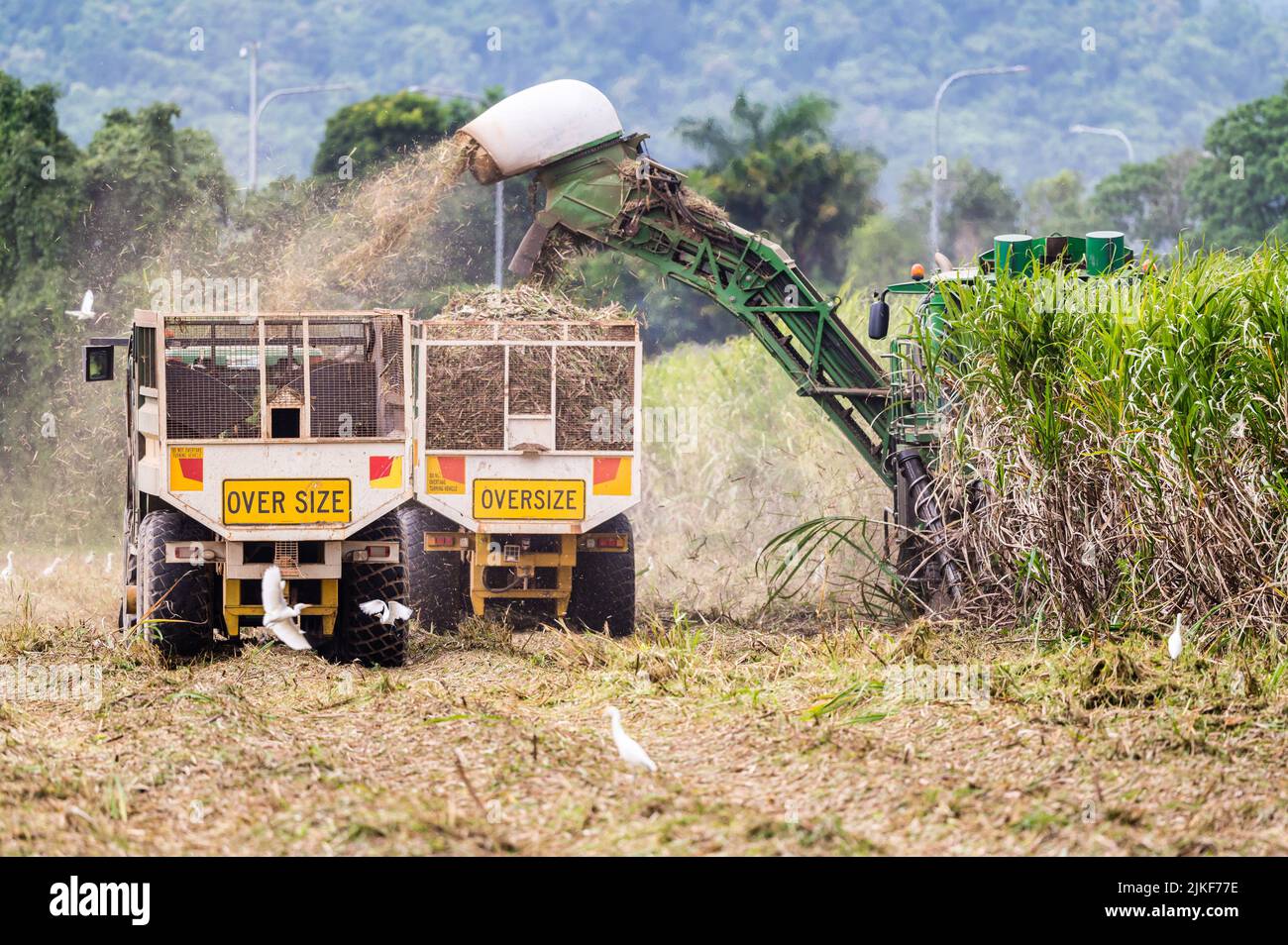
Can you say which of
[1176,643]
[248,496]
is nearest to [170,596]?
[248,496]

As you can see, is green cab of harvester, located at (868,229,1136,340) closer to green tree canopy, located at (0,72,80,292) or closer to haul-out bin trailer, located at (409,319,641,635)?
haul-out bin trailer, located at (409,319,641,635)

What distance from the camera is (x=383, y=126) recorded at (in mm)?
36531

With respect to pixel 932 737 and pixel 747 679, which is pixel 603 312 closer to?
pixel 747 679

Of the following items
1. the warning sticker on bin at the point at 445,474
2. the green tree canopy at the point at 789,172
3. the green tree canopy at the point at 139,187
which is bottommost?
the warning sticker on bin at the point at 445,474

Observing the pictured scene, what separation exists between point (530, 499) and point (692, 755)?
5.14m

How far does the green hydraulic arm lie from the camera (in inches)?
543

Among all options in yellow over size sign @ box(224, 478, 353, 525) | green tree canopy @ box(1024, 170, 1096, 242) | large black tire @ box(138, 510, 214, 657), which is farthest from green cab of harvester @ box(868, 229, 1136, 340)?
green tree canopy @ box(1024, 170, 1096, 242)

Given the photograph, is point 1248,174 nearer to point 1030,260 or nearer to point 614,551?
point 1030,260

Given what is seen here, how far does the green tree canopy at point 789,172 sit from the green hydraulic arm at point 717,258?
24.5 meters

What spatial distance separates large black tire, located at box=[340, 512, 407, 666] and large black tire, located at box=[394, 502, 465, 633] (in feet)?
5.62

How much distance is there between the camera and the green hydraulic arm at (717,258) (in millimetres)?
13781

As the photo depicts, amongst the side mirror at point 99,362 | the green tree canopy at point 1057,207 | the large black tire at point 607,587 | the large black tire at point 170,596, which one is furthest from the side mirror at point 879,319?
the green tree canopy at point 1057,207

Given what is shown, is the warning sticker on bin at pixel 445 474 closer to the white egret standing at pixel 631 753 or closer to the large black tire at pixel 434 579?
the large black tire at pixel 434 579
